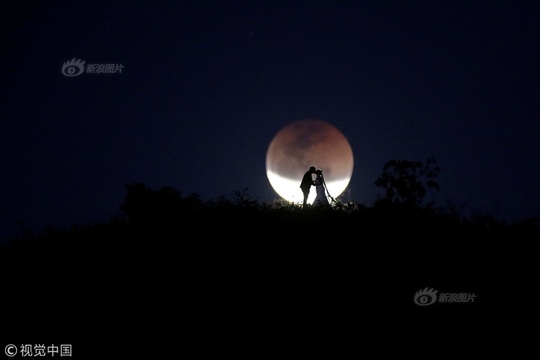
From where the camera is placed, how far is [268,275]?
13039 millimetres

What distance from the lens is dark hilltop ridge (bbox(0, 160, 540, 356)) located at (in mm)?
12125

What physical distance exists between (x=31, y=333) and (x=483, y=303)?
484 inches

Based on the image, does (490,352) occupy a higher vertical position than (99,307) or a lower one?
lower

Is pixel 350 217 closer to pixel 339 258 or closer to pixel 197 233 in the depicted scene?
pixel 339 258

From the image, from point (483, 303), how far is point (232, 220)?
7772mm

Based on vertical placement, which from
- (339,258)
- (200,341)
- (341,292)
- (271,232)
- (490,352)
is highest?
(271,232)

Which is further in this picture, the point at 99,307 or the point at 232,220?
the point at 232,220

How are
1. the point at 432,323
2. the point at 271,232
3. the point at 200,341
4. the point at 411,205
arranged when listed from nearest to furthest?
the point at 200,341 < the point at 432,323 < the point at 271,232 < the point at 411,205

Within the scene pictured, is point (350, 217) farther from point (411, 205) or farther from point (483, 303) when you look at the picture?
point (483, 303)

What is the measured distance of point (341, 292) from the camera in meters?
12.7

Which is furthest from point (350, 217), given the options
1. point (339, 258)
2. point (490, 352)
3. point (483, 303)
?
point (490, 352)

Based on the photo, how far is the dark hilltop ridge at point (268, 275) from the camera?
12125mm

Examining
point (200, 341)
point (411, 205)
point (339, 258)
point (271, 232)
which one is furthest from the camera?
point (411, 205)

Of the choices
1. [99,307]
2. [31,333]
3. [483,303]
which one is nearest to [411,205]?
[483,303]
